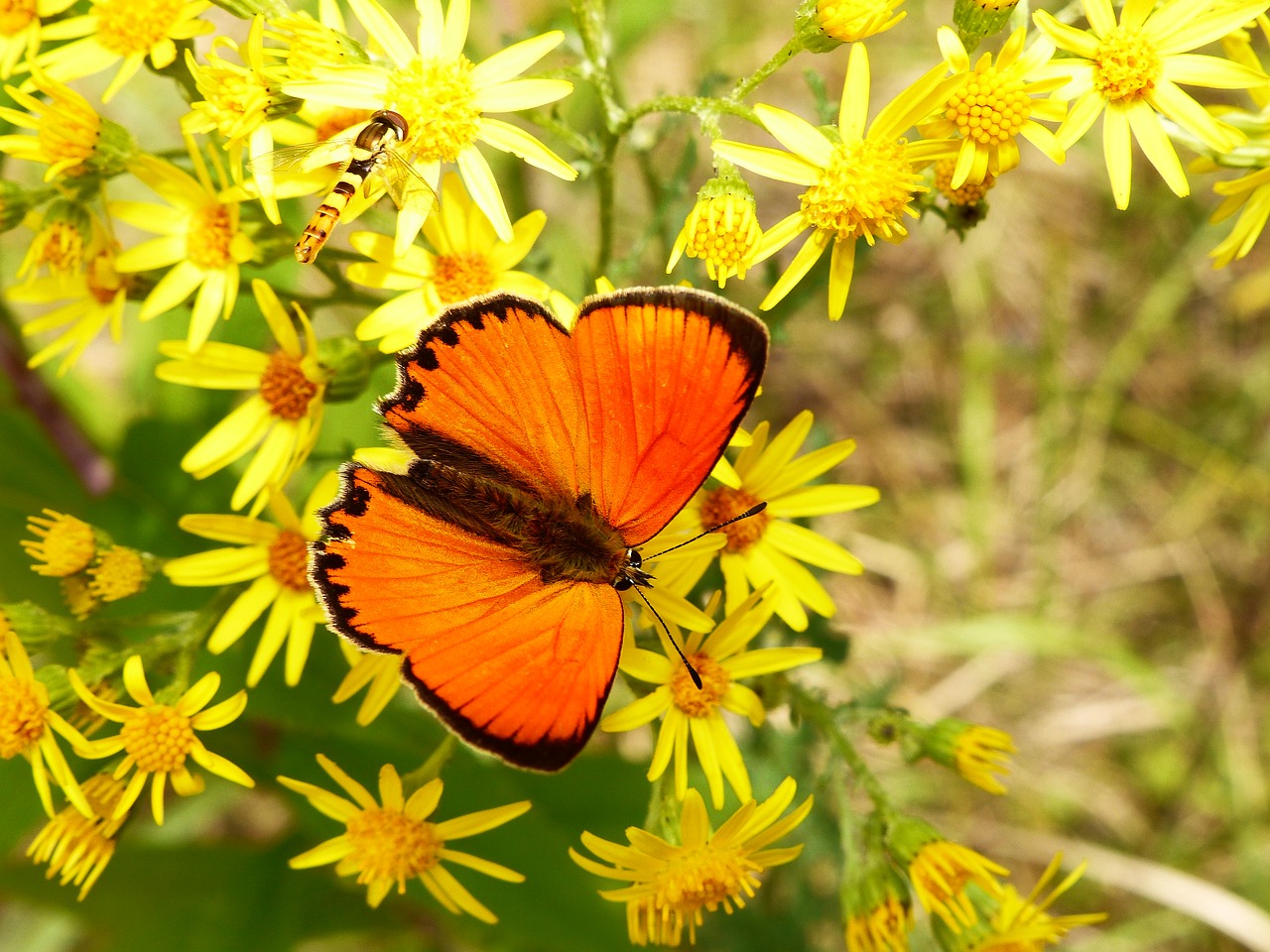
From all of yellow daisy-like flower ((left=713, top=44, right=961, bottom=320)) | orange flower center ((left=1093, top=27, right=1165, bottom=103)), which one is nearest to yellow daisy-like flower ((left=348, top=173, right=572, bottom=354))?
yellow daisy-like flower ((left=713, top=44, right=961, bottom=320))

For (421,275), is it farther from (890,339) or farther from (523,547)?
(890,339)

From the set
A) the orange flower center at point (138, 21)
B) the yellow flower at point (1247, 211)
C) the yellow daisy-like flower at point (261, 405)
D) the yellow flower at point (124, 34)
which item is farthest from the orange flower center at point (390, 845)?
the yellow flower at point (1247, 211)

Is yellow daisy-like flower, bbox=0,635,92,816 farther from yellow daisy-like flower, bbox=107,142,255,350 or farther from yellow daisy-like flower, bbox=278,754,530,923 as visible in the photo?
yellow daisy-like flower, bbox=107,142,255,350

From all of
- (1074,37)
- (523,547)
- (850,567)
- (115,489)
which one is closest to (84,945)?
(115,489)

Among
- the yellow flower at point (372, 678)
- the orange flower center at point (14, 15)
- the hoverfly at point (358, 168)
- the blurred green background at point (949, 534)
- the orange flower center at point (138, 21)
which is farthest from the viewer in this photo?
the blurred green background at point (949, 534)

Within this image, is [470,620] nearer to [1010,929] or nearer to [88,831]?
[88,831]

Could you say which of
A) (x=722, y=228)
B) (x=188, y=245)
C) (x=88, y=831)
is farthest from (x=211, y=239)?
(x=88, y=831)

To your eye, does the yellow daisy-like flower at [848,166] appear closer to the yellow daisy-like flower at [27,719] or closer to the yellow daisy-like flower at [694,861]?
the yellow daisy-like flower at [694,861]
